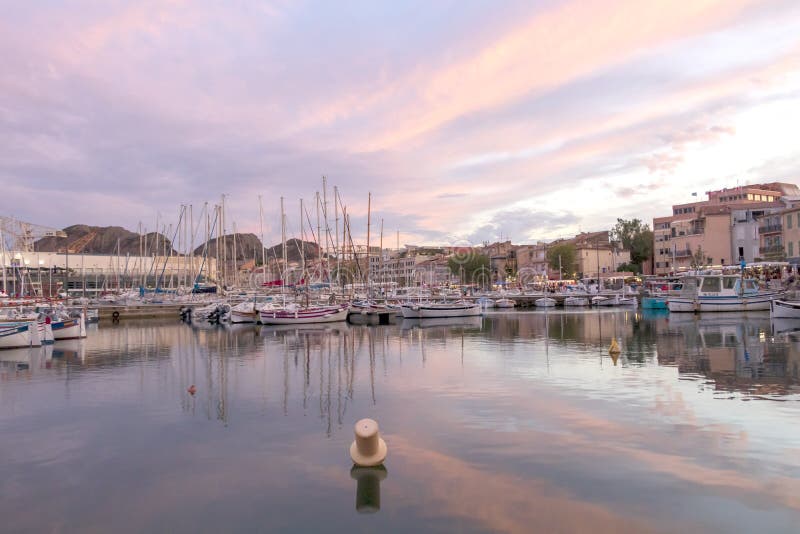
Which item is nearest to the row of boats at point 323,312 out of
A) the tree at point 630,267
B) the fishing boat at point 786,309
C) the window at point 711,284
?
the window at point 711,284

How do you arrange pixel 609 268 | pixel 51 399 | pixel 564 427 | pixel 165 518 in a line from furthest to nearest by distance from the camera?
pixel 609 268
pixel 51 399
pixel 564 427
pixel 165 518

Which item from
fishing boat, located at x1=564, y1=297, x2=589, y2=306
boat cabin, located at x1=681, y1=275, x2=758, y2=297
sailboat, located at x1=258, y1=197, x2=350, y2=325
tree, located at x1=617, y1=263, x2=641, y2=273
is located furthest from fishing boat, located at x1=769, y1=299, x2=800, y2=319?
tree, located at x1=617, y1=263, x2=641, y2=273

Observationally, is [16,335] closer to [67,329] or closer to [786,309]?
[67,329]

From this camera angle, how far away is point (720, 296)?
51.9 metres

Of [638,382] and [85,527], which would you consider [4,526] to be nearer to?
[85,527]

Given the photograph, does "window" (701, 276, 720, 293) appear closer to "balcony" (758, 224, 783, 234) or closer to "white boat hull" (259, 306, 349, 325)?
"balcony" (758, 224, 783, 234)

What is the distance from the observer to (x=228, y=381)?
62.4 feet

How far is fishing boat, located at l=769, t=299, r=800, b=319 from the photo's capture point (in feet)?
124

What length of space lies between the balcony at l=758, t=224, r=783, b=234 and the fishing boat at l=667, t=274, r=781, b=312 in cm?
1781

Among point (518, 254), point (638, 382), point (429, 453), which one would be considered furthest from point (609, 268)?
point (429, 453)

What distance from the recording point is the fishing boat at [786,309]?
37.9 m

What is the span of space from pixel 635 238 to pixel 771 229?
4634cm

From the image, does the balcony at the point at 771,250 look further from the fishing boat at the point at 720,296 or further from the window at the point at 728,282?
the window at the point at 728,282

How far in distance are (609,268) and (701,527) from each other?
4916 inches
